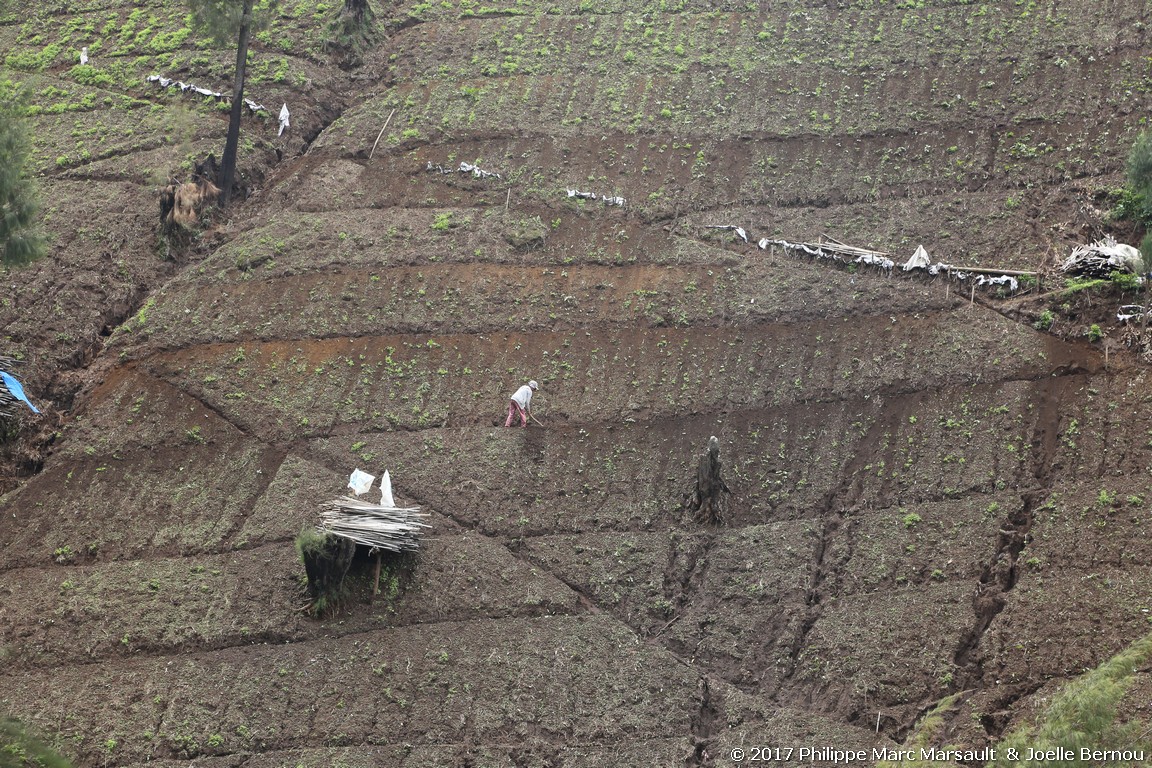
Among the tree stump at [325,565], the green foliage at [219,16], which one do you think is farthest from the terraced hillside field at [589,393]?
the green foliage at [219,16]

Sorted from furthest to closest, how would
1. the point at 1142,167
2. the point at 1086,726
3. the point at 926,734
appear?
1. the point at 1142,167
2. the point at 926,734
3. the point at 1086,726

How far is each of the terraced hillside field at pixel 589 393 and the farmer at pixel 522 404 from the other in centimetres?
37

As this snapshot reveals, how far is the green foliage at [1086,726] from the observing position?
38.4 ft

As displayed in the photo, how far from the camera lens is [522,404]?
18844 millimetres

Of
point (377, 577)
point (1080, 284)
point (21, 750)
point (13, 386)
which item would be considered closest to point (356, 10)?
point (13, 386)

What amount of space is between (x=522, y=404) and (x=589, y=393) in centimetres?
131

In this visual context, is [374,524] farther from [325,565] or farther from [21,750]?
[21,750]

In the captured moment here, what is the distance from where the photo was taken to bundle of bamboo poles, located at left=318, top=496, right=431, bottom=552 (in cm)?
1614

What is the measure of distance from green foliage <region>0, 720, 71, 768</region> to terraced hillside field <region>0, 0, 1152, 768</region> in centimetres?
334

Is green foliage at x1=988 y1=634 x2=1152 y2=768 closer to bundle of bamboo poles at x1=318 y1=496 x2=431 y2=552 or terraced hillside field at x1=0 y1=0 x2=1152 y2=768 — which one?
terraced hillside field at x1=0 y1=0 x2=1152 y2=768

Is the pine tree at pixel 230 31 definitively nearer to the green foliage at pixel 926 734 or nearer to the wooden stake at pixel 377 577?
the wooden stake at pixel 377 577

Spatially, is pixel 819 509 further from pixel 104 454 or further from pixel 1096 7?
pixel 1096 7

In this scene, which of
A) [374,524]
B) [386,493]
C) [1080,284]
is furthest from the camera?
[1080,284]

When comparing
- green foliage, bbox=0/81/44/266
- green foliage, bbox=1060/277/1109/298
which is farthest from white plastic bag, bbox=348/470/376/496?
green foliage, bbox=1060/277/1109/298
